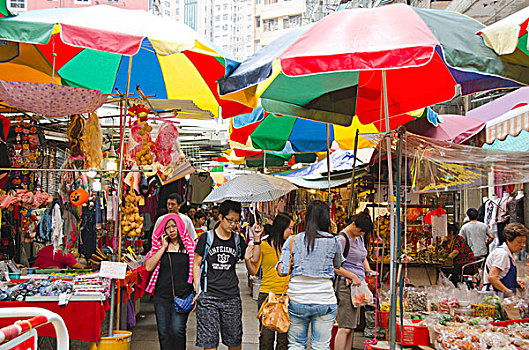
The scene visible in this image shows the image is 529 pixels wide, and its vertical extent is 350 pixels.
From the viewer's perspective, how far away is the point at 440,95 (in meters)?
5.93

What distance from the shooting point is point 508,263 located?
6.43 meters

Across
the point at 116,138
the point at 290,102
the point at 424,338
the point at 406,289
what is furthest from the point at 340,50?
the point at 116,138

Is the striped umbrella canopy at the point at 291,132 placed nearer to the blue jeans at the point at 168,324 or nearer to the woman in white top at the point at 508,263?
the woman in white top at the point at 508,263

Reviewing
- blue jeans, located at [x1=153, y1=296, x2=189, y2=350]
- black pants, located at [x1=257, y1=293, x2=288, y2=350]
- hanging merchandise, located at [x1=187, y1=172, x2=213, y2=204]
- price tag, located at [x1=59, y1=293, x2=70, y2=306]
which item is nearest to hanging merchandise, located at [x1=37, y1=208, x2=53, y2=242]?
price tag, located at [x1=59, y1=293, x2=70, y2=306]

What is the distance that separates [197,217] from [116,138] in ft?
9.76

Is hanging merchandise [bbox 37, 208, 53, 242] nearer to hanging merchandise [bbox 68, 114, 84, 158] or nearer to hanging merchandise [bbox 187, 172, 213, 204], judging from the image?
hanging merchandise [bbox 68, 114, 84, 158]

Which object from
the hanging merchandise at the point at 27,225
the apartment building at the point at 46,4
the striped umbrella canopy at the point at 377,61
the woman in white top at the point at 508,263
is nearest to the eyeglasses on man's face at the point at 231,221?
the striped umbrella canopy at the point at 377,61

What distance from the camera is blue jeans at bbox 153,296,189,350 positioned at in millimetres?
5879

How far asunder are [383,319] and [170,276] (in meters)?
3.21

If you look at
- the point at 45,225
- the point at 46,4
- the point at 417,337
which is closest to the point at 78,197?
the point at 45,225

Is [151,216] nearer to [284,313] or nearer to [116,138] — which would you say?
[116,138]

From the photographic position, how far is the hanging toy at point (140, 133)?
6508mm

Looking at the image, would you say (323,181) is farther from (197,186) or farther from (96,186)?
(197,186)

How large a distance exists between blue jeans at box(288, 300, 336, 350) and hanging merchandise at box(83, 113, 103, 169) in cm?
347
